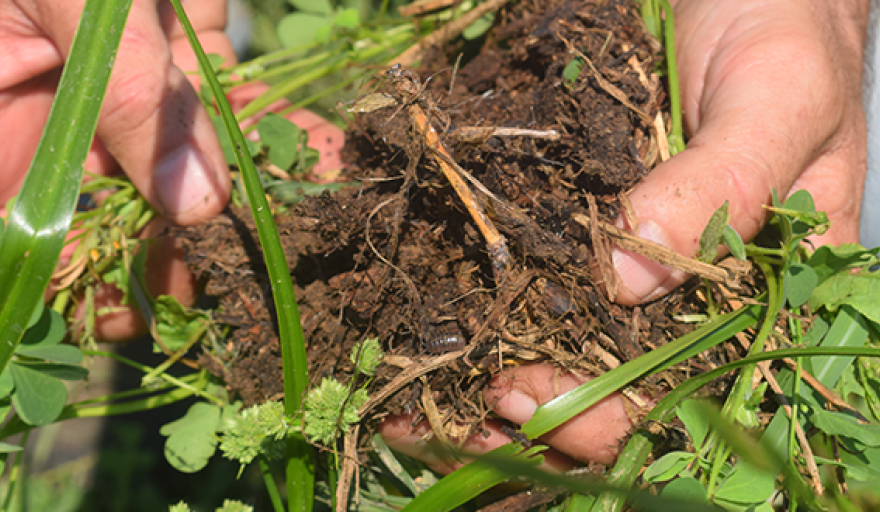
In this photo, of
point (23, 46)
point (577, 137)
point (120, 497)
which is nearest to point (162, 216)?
point (23, 46)

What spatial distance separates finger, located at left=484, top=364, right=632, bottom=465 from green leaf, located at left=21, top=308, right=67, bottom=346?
1233 millimetres

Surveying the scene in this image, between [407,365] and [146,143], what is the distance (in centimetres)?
110

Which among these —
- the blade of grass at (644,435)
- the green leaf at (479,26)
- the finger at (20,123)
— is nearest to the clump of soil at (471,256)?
the blade of grass at (644,435)

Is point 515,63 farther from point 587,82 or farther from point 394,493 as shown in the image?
point 394,493

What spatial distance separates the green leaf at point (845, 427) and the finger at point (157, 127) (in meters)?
1.69

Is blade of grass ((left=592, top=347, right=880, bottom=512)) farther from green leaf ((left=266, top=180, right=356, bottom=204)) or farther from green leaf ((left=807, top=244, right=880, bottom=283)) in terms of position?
green leaf ((left=266, top=180, right=356, bottom=204))

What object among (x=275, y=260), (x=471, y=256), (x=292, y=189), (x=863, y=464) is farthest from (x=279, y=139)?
(x=863, y=464)

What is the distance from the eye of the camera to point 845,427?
3.44ft

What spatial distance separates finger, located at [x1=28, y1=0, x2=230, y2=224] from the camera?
1.44 meters

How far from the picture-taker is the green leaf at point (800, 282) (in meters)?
1.13

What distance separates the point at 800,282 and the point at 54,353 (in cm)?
190

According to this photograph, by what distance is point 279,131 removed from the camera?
167 centimetres

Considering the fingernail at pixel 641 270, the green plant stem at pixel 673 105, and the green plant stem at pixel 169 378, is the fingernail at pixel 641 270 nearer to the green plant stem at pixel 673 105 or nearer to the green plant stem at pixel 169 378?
the green plant stem at pixel 673 105

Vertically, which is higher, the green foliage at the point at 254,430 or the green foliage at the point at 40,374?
the green foliage at the point at 40,374
